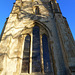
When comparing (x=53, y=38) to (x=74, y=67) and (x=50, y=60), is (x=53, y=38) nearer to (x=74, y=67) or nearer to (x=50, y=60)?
(x=50, y=60)

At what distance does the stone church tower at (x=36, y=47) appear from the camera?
146 inches

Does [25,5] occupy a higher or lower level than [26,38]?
higher

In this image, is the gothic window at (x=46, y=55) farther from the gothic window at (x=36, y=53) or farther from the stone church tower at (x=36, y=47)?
the gothic window at (x=36, y=53)

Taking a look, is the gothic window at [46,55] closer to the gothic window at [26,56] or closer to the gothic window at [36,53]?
the gothic window at [36,53]

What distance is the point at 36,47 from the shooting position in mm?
4855

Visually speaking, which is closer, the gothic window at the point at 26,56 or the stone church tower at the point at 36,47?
the stone church tower at the point at 36,47

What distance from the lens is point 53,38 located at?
5195 mm

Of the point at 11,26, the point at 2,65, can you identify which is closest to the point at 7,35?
the point at 11,26

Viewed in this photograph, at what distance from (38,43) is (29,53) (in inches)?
38.5

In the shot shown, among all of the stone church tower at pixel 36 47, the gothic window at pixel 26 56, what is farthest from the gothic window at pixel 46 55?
the gothic window at pixel 26 56

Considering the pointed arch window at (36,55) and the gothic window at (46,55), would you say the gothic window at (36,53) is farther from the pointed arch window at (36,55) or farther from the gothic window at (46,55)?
the gothic window at (46,55)

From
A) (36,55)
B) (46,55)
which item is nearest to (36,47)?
(36,55)

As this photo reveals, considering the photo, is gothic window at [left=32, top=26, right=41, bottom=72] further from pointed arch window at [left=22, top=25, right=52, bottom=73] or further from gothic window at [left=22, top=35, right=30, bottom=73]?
gothic window at [left=22, top=35, right=30, bottom=73]

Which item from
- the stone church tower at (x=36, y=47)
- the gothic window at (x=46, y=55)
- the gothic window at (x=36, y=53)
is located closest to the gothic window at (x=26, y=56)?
the stone church tower at (x=36, y=47)
